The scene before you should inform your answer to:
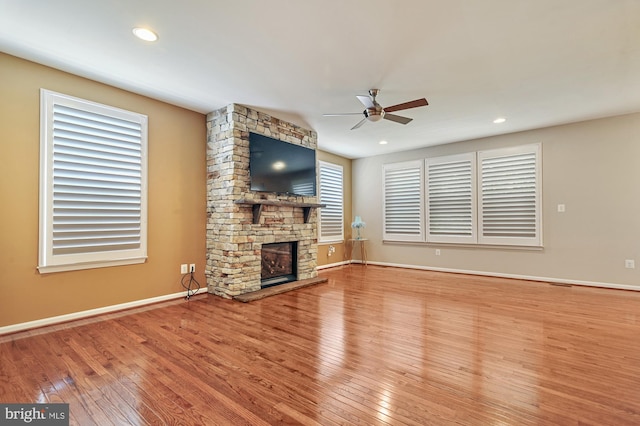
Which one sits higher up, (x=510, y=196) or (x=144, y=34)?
(x=144, y=34)

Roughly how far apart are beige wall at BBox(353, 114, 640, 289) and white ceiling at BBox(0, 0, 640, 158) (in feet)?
1.97

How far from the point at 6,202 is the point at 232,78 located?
2556 millimetres

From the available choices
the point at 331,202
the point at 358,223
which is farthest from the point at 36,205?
the point at 358,223

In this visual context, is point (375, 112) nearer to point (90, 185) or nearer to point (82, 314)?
point (90, 185)

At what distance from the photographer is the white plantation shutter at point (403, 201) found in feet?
21.7

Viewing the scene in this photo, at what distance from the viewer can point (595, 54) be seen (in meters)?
2.92

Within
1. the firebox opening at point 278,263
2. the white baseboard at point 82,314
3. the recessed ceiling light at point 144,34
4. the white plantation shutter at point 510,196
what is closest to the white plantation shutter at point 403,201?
the white plantation shutter at point 510,196

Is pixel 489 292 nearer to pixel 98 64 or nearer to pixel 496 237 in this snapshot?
pixel 496 237

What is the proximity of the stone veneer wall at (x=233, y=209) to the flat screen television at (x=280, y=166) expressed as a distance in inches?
4.6

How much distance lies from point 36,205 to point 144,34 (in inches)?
81.3

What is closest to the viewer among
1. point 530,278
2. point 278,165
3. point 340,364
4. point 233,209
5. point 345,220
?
point 340,364

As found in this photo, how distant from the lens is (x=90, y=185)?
337 cm

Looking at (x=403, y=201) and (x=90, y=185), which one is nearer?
(x=90, y=185)

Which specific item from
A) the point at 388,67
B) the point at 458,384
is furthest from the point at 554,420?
the point at 388,67
